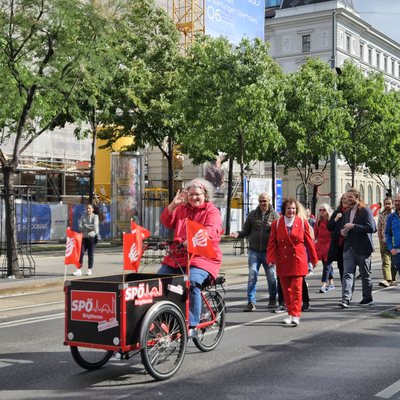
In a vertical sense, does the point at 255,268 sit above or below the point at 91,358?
above

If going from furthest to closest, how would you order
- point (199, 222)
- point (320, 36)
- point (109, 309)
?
point (320, 36) → point (199, 222) → point (109, 309)

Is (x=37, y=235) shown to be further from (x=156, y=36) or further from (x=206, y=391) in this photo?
(x=206, y=391)

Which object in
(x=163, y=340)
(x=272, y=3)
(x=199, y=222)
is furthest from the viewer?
(x=272, y=3)

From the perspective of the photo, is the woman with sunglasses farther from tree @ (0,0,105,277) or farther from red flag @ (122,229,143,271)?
red flag @ (122,229,143,271)

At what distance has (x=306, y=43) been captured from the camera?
2616 inches

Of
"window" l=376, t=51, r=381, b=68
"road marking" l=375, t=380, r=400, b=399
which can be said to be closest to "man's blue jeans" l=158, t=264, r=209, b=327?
"road marking" l=375, t=380, r=400, b=399

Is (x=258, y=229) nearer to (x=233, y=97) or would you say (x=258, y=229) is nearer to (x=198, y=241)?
(x=198, y=241)

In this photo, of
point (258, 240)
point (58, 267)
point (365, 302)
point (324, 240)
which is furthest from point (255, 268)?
point (58, 267)

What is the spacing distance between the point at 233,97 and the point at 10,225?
37.6 feet

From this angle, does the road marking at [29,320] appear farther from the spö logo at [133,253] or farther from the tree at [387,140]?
the tree at [387,140]

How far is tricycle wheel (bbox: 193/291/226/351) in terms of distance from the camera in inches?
282

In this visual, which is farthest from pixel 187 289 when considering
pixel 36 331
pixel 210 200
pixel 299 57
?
pixel 299 57

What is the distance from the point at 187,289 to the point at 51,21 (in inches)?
401

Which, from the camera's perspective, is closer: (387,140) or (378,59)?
(387,140)
